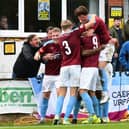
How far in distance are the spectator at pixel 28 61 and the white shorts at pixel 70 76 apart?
1.53m

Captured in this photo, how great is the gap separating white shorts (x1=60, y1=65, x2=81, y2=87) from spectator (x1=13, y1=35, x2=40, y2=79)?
153cm

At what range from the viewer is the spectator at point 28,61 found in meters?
16.4

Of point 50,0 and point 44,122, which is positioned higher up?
point 50,0

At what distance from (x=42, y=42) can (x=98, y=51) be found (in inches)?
91.2

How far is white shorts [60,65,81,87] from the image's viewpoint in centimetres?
1479

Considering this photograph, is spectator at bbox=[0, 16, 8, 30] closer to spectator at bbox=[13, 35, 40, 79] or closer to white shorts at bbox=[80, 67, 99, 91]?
spectator at bbox=[13, 35, 40, 79]

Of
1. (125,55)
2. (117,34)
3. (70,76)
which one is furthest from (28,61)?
(117,34)

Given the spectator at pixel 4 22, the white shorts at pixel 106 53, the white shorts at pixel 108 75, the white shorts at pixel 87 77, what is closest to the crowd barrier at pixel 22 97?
the white shorts at pixel 108 75

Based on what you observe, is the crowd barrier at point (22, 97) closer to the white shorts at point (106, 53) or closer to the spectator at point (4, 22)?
the white shorts at point (106, 53)

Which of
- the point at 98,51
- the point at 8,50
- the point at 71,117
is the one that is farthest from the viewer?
the point at 8,50

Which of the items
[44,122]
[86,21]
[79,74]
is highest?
[86,21]

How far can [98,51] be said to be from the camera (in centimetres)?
1477

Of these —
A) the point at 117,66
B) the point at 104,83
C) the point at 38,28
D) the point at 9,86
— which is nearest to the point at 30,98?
the point at 9,86

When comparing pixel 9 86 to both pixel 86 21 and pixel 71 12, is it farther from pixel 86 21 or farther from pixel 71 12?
pixel 71 12
